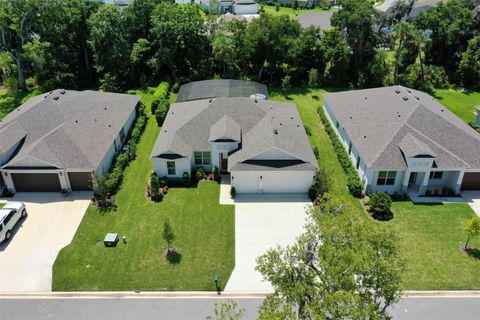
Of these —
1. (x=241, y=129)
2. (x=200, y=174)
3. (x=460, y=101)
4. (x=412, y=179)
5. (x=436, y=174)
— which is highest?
(x=241, y=129)

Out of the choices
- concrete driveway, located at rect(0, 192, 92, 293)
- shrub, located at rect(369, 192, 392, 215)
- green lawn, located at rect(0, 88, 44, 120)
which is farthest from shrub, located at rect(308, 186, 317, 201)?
green lawn, located at rect(0, 88, 44, 120)

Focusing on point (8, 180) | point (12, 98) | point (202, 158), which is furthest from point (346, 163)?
point (12, 98)

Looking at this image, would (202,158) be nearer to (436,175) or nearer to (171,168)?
(171,168)

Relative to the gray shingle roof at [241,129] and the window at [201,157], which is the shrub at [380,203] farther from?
the window at [201,157]

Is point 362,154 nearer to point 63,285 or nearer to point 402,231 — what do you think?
point 402,231

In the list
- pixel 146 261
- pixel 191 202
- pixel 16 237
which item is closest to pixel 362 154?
pixel 191 202

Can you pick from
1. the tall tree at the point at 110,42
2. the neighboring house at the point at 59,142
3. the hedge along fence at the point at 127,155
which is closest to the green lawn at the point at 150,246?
the hedge along fence at the point at 127,155

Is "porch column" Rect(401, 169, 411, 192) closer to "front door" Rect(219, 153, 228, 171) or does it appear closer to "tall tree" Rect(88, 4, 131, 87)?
"front door" Rect(219, 153, 228, 171)
